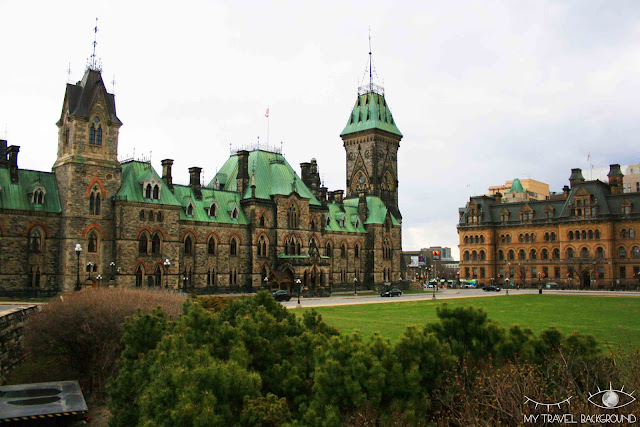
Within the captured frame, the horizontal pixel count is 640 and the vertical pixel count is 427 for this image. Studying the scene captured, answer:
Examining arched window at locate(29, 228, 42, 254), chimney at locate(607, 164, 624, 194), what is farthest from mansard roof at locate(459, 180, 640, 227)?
arched window at locate(29, 228, 42, 254)

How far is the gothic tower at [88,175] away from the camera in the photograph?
46562 millimetres

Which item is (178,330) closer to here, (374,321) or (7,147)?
(374,321)

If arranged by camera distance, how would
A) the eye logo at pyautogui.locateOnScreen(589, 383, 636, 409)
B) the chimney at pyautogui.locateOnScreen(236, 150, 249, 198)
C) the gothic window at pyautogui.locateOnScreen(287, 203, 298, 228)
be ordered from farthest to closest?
the gothic window at pyautogui.locateOnScreen(287, 203, 298, 228) < the chimney at pyautogui.locateOnScreen(236, 150, 249, 198) < the eye logo at pyautogui.locateOnScreen(589, 383, 636, 409)

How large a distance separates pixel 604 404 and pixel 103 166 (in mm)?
46920

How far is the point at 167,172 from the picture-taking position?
5653 cm

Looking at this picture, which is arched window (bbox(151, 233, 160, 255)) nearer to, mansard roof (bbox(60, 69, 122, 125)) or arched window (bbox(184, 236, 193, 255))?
arched window (bbox(184, 236, 193, 255))

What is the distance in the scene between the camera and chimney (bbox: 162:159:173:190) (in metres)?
56.2

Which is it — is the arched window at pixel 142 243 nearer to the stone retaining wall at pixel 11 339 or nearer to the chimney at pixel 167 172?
the chimney at pixel 167 172

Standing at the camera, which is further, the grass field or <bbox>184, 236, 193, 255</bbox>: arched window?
<bbox>184, 236, 193, 255</bbox>: arched window

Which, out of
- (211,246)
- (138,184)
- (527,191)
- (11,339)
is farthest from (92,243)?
(527,191)

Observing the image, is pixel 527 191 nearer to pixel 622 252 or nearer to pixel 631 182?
pixel 631 182

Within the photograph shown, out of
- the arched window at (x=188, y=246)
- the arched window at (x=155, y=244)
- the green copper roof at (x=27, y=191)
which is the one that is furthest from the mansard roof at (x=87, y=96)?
the arched window at (x=188, y=246)

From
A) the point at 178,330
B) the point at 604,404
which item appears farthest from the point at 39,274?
the point at 604,404

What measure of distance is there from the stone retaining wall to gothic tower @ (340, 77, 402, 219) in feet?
213
